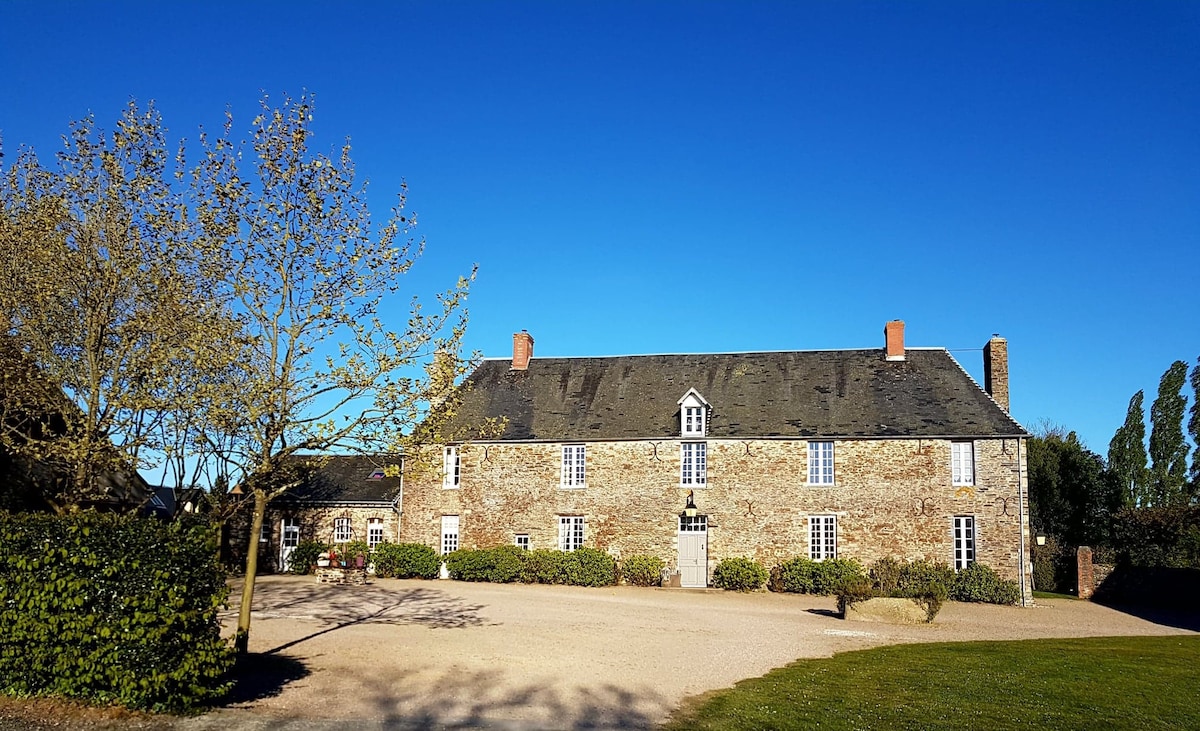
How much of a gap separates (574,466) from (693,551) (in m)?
5.01

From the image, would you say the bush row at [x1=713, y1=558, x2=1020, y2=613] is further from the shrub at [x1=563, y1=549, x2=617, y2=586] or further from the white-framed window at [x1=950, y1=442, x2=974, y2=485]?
the shrub at [x1=563, y1=549, x2=617, y2=586]

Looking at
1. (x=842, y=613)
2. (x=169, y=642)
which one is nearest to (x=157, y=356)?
(x=169, y=642)

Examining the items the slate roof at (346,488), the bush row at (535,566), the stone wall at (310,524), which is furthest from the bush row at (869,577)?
the slate roof at (346,488)

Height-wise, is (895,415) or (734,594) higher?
(895,415)

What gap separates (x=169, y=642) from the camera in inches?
351

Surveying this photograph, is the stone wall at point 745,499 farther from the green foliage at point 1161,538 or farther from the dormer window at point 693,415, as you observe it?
the green foliage at point 1161,538

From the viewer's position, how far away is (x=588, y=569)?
29766 millimetres

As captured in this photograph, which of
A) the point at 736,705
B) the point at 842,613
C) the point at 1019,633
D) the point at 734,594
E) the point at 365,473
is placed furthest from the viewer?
the point at 365,473

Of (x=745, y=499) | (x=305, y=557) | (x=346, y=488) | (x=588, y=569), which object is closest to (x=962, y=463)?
(x=745, y=499)

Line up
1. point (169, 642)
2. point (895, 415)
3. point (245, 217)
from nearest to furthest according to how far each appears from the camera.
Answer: point (169, 642), point (245, 217), point (895, 415)

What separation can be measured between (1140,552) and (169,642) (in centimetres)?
3240

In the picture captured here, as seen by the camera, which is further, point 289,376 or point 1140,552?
point 1140,552

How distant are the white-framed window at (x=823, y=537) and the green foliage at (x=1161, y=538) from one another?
397 inches

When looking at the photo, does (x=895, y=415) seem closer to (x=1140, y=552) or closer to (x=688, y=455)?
(x=688, y=455)
